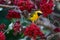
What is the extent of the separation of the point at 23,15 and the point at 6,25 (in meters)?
0.16

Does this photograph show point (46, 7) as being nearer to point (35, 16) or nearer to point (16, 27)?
point (35, 16)

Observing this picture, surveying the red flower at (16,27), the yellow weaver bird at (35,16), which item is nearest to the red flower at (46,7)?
the yellow weaver bird at (35,16)

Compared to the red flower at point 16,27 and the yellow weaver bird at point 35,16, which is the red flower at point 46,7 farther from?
the red flower at point 16,27

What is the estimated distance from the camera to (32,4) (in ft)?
3.44

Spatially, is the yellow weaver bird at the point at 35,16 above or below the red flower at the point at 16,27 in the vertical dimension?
above

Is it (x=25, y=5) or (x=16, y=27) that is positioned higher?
(x=25, y=5)

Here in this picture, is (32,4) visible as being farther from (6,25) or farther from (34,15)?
(6,25)

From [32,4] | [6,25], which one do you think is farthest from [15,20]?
[32,4]

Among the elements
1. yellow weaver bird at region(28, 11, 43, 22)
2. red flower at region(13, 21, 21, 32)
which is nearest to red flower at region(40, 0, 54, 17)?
yellow weaver bird at region(28, 11, 43, 22)

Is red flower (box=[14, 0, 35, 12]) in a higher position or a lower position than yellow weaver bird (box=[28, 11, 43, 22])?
higher

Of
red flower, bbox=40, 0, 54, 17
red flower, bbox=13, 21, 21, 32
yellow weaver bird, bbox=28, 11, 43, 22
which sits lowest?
red flower, bbox=13, 21, 21, 32

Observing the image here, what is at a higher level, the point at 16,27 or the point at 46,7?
the point at 46,7

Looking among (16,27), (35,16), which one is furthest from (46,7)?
(16,27)

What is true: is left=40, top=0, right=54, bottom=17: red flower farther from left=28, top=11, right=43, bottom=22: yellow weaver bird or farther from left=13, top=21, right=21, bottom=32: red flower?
left=13, top=21, right=21, bottom=32: red flower
